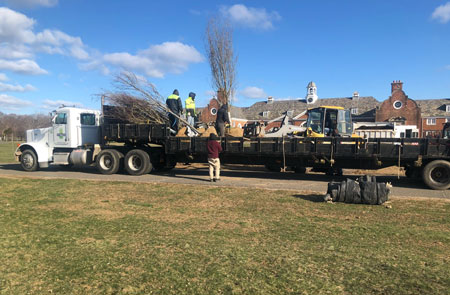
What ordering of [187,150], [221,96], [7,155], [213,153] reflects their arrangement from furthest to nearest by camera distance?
[7,155]
[221,96]
[187,150]
[213,153]

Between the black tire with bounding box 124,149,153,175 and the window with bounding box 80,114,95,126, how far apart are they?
266 cm

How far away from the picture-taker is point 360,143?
10133 mm

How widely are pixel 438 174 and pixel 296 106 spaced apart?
55.3 m

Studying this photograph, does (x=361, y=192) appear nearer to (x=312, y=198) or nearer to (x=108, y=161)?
(x=312, y=198)

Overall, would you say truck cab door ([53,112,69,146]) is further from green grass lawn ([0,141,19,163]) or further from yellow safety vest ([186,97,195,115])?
green grass lawn ([0,141,19,163])

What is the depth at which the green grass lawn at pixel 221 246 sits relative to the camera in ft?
11.2

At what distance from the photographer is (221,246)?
15.1 ft

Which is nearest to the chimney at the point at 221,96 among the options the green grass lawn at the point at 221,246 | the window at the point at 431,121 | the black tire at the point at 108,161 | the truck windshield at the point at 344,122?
the black tire at the point at 108,161

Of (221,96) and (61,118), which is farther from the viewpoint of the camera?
(221,96)

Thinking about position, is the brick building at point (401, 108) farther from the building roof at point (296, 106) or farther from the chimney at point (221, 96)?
the chimney at point (221, 96)

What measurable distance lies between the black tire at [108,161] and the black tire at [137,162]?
15.7 inches

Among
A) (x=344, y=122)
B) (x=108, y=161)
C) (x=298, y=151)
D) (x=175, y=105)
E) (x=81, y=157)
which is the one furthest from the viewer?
(x=81, y=157)

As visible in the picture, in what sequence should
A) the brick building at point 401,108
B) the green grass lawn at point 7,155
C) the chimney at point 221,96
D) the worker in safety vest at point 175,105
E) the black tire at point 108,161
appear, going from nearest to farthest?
the worker in safety vest at point 175,105, the black tire at point 108,161, the green grass lawn at point 7,155, the chimney at point 221,96, the brick building at point 401,108

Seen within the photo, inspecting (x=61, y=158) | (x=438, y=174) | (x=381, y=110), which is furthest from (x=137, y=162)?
(x=381, y=110)
